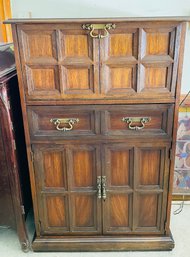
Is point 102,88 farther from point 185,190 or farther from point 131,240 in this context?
point 185,190

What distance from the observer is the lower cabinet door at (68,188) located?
4.91 ft

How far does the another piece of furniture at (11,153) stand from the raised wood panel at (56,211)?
15cm

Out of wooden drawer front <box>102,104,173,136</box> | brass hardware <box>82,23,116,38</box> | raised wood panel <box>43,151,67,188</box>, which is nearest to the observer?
brass hardware <box>82,23,116,38</box>

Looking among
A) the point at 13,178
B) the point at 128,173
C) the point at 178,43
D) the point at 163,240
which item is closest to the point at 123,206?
the point at 128,173

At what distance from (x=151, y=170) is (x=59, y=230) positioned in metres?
0.66

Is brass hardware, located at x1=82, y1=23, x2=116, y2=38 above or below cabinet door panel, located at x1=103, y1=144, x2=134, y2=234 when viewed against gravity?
above

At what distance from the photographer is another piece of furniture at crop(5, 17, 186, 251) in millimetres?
1291

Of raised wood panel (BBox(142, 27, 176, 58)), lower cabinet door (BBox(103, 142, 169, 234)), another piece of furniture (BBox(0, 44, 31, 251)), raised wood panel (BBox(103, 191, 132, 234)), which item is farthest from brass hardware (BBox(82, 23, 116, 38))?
raised wood panel (BBox(103, 191, 132, 234))

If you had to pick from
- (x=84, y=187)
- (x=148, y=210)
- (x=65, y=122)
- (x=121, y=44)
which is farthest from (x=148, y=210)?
(x=121, y=44)

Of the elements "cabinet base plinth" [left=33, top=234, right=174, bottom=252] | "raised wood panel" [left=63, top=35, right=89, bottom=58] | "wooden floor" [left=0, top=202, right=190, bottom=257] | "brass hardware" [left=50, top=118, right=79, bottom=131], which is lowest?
"wooden floor" [left=0, top=202, right=190, bottom=257]

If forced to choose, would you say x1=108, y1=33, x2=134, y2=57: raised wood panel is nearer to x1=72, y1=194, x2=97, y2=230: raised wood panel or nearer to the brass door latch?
the brass door latch

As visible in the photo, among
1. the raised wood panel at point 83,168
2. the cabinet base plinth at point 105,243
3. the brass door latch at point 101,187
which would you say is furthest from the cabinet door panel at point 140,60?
the cabinet base plinth at point 105,243

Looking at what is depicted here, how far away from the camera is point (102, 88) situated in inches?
53.8

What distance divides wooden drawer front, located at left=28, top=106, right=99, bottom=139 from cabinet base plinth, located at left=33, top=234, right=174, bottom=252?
26.3 inches
